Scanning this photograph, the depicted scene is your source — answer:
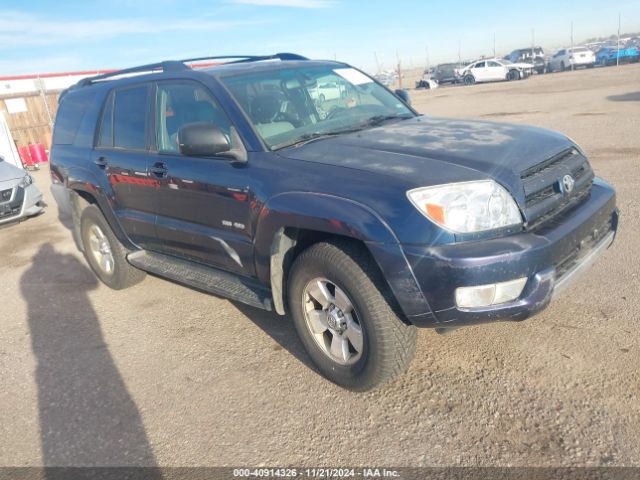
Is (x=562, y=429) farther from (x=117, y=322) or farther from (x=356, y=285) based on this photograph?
(x=117, y=322)

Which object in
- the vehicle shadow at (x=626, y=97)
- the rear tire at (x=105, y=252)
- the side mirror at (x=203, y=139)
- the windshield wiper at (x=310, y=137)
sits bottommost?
the vehicle shadow at (x=626, y=97)

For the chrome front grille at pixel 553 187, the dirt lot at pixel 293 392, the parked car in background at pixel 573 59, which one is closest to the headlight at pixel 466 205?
the chrome front grille at pixel 553 187

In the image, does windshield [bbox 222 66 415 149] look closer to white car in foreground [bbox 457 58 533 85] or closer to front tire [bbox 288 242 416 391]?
front tire [bbox 288 242 416 391]

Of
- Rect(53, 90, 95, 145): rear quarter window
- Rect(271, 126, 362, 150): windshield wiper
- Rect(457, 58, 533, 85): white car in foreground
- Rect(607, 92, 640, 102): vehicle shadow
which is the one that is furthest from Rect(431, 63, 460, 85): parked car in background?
Rect(271, 126, 362, 150): windshield wiper

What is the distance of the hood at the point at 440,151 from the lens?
2725 mm

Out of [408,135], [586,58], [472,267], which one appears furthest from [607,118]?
[586,58]

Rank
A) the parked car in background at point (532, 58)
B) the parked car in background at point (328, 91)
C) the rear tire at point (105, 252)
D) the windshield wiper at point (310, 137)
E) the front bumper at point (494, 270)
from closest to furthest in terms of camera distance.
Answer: the front bumper at point (494, 270) < the windshield wiper at point (310, 137) < the parked car in background at point (328, 91) < the rear tire at point (105, 252) < the parked car in background at point (532, 58)

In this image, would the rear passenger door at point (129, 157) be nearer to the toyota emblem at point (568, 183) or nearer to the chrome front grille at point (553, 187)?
the chrome front grille at point (553, 187)

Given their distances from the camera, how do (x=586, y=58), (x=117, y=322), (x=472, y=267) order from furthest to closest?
(x=586, y=58), (x=117, y=322), (x=472, y=267)

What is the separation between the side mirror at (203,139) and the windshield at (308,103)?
0.91ft

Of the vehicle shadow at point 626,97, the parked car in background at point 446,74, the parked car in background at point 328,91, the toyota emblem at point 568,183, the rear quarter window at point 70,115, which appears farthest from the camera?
the parked car in background at point 446,74

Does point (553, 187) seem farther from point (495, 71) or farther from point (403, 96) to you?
point (495, 71)

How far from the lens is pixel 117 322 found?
4445 millimetres

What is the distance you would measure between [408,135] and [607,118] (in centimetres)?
1133
